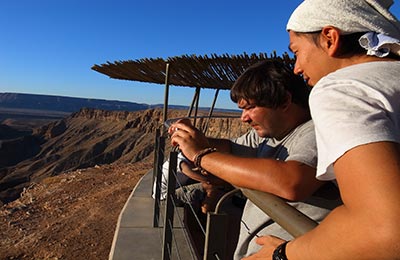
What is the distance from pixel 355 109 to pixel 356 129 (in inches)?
2.3

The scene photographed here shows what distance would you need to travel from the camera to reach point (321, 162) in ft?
2.66

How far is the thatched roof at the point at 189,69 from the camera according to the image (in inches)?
226

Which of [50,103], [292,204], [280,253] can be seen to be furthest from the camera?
[50,103]

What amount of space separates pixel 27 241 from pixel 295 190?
4571 mm

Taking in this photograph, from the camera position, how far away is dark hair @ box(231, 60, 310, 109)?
5.33 ft

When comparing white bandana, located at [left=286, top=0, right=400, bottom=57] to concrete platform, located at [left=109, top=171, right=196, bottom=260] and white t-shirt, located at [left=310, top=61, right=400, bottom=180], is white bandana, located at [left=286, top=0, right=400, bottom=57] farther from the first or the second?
concrete platform, located at [left=109, top=171, right=196, bottom=260]

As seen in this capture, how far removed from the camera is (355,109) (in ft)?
2.46

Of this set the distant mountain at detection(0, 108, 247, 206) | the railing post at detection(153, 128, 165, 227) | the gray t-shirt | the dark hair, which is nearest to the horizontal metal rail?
the gray t-shirt

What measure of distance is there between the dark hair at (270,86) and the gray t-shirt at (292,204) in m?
0.14

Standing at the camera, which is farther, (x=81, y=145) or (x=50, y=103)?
(x=50, y=103)

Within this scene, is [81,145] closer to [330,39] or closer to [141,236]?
[141,236]

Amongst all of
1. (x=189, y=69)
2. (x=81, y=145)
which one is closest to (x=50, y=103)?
(x=81, y=145)

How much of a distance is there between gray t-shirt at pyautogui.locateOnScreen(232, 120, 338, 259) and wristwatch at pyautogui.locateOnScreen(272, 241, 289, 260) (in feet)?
1.13

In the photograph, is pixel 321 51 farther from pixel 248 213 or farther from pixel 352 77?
pixel 248 213
